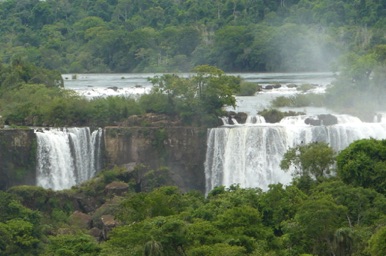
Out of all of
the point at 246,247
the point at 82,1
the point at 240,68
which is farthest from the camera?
the point at 82,1

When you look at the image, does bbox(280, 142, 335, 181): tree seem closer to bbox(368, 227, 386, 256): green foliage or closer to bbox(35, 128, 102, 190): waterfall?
bbox(35, 128, 102, 190): waterfall

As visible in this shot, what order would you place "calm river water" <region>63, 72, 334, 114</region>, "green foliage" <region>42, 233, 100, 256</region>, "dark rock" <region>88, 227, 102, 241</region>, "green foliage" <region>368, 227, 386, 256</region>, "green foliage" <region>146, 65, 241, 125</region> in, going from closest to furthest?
"green foliage" <region>368, 227, 386, 256</region>, "green foliage" <region>42, 233, 100, 256</region>, "dark rock" <region>88, 227, 102, 241</region>, "green foliage" <region>146, 65, 241, 125</region>, "calm river water" <region>63, 72, 334, 114</region>

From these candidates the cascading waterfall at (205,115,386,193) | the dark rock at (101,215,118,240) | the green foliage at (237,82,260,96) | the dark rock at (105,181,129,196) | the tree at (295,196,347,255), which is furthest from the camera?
the green foliage at (237,82,260,96)

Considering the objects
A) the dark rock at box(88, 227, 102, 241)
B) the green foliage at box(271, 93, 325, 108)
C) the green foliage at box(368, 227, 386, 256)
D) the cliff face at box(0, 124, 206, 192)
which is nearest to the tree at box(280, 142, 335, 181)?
the cliff face at box(0, 124, 206, 192)

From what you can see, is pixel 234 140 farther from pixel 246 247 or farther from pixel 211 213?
pixel 246 247

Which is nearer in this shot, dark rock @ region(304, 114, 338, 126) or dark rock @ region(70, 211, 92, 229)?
dark rock @ region(70, 211, 92, 229)

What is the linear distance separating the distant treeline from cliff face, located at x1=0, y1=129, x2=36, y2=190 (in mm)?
37759

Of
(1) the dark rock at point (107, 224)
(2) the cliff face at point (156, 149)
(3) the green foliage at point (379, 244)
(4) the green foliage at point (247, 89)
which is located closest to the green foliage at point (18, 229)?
(1) the dark rock at point (107, 224)

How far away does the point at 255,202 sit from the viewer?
54281 mm

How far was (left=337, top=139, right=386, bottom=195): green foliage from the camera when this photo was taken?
56000mm

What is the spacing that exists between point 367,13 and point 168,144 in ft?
170

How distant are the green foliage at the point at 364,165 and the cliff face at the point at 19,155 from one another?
17250 millimetres

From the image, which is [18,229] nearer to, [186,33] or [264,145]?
[264,145]

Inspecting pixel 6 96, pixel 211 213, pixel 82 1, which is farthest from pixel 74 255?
pixel 82 1
